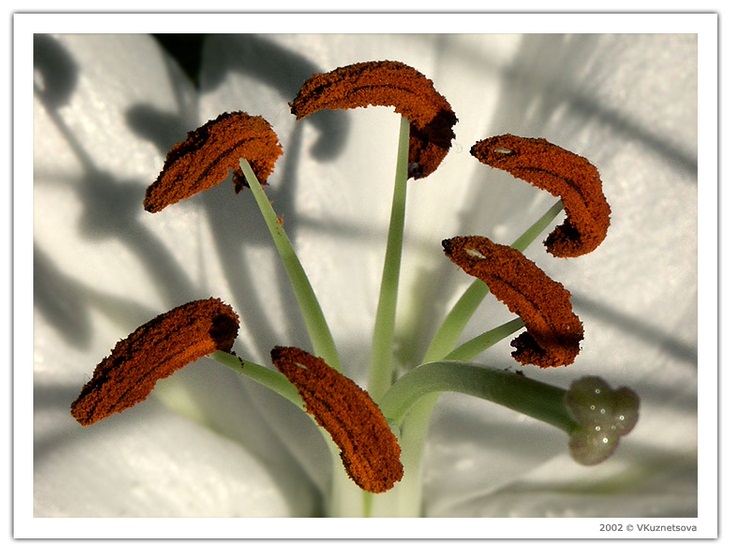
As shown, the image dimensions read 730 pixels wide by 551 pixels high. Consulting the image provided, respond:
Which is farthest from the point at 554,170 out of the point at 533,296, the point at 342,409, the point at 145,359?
the point at 145,359

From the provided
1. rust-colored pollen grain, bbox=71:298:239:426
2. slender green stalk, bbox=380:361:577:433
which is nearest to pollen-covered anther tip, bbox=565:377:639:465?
slender green stalk, bbox=380:361:577:433

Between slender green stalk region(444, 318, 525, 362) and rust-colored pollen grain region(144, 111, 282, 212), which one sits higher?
rust-colored pollen grain region(144, 111, 282, 212)

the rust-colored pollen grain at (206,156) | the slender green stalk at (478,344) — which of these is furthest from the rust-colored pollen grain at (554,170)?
the rust-colored pollen grain at (206,156)

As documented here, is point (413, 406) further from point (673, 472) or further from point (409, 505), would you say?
point (673, 472)

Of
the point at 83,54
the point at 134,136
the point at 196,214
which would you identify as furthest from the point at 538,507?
the point at 83,54

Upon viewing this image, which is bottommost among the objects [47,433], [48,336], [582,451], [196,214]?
[582,451]

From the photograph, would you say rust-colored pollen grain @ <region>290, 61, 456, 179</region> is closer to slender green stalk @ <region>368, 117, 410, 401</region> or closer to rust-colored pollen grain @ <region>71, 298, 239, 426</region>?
slender green stalk @ <region>368, 117, 410, 401</region>

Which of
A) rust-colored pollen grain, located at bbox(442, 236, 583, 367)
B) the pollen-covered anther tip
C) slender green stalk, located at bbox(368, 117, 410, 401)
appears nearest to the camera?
the pollen-covered anther tip

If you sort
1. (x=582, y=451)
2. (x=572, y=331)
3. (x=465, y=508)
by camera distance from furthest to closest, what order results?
(x=465, y=508) < (x=572, y=331) < (x=582, y=451)

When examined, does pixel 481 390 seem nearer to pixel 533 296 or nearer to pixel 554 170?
pixel 533 296
